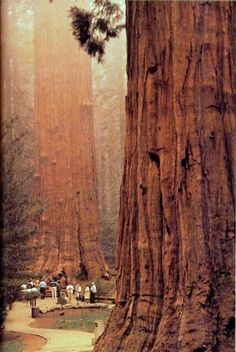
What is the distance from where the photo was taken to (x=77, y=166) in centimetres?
557

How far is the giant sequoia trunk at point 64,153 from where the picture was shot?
5.11m

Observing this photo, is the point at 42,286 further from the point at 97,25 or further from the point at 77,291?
the point at 97,25

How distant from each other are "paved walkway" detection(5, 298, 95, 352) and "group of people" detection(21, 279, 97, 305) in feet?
0.46

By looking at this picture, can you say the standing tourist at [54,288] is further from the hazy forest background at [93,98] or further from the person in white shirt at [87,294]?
the hazy forest background at [93,98]

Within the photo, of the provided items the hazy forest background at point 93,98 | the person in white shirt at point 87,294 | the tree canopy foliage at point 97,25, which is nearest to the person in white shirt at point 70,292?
the person in white shirt at point 87,294

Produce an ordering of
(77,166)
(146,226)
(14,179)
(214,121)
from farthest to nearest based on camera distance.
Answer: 1. (77,166)
2. (14,179)
3. (146,226)
4. (214,121)

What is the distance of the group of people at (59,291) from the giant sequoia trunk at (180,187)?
0.93 feet

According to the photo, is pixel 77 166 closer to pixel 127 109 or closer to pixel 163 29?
pixel 127 109

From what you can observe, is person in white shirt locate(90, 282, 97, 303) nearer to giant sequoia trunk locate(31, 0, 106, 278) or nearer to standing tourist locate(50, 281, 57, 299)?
giant sequoia trunk locate(31, 0, 106, 278)

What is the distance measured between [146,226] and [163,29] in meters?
1.44

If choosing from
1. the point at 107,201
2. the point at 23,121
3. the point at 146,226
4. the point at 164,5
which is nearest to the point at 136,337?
the point at 146,226

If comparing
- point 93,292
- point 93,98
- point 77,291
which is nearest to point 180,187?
point 93,292

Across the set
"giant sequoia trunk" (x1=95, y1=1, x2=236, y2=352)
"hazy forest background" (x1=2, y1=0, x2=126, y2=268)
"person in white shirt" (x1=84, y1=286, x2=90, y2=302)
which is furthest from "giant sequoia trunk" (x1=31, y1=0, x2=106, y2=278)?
"giant sequoia trunk" (x1=95, y1=1, x2=236, y2=352)

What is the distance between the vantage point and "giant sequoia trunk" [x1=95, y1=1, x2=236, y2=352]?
4246 millimetres
